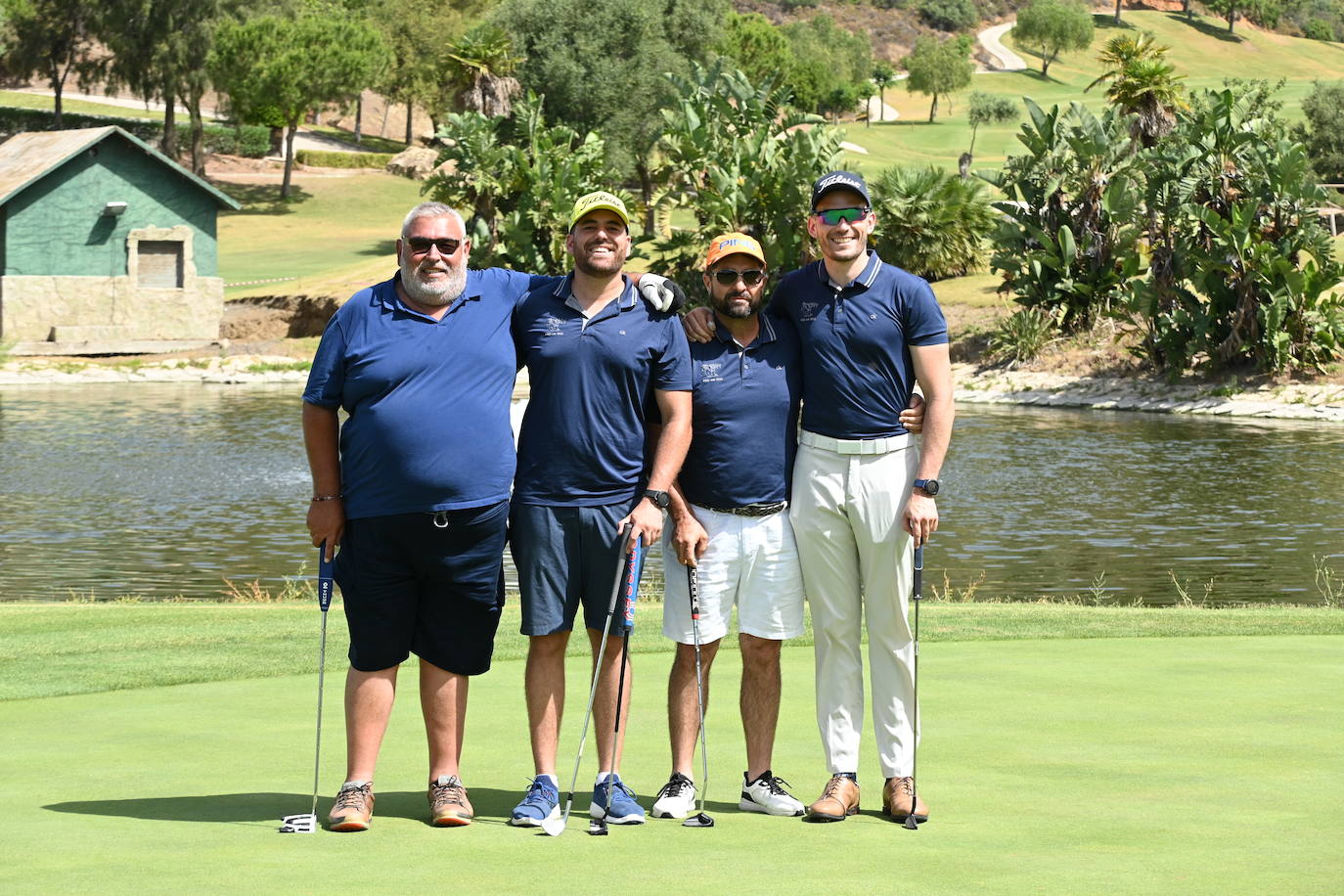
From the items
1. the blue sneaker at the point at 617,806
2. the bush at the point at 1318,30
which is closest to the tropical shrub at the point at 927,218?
Answer: the blue sneaker at the point at 617,806

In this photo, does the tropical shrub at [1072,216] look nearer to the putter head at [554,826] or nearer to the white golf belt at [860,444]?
the white golf belt at [860,444]

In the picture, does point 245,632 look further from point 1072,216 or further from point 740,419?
point 1072,216

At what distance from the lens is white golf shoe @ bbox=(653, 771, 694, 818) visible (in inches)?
206

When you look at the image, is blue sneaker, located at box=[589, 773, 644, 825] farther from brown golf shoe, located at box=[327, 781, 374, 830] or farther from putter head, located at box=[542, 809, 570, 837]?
brown golf shoe, located at box=[327, 781, 374, 830]

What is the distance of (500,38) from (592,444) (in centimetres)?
5136

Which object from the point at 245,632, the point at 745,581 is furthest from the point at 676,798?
the point at 245,632

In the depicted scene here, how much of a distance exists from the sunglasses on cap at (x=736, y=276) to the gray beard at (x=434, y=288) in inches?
34.1

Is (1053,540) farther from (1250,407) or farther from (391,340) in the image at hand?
(1250,407)

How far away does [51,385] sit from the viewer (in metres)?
39.9

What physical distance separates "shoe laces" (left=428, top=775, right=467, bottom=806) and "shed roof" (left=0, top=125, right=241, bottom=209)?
40.8 m

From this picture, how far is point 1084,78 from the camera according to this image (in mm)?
151875

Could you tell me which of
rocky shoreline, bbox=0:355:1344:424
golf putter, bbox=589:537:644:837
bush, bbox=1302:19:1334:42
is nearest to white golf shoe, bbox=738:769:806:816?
golf putter, bbox=589:537:644:837

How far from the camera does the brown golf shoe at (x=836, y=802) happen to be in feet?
16.9

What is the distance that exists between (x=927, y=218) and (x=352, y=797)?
40.3 metres
